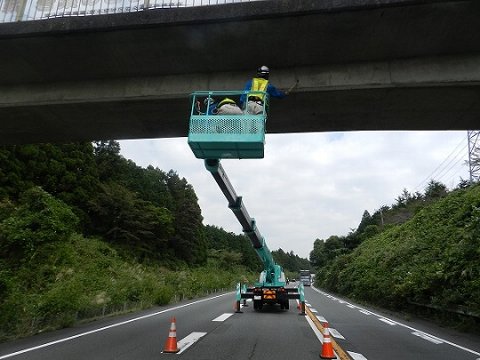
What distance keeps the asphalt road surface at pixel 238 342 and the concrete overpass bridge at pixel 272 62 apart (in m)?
5.28

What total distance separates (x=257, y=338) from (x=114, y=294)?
26.2 feet

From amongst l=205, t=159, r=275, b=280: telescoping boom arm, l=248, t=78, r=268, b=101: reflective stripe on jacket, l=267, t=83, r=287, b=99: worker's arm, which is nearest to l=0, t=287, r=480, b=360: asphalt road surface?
l=205, t=159, r=275, b=280: telescoping boom arm

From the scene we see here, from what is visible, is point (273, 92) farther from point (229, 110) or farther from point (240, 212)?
point (240, 212)

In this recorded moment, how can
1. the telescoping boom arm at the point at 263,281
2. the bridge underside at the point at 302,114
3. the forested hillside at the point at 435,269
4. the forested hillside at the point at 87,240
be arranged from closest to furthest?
the bridge underside at the point at 302,114 < the forested hillside at the point at 87,240 < the forested hillside at the point at 435,269 < the telescoping boom arm at the point at 263,281

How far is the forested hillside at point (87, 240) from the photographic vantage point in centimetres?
1263

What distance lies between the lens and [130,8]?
8.26 meters

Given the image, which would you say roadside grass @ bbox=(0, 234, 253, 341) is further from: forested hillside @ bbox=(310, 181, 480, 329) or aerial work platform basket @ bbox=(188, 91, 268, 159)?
forested hillside @ bbox=(310, 181, 480, 329)

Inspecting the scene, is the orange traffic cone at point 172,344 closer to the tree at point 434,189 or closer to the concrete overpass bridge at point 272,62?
the concrete overpass bridge at point 272,62

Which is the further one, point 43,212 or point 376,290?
point 376,290

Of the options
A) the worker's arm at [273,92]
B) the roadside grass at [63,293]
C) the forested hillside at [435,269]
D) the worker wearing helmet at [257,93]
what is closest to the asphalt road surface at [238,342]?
the roadside grass at [63,293]

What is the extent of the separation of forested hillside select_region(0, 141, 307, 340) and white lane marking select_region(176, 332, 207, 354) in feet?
13.9

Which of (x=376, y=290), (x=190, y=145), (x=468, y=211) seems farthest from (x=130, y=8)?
(x=376, y=290)

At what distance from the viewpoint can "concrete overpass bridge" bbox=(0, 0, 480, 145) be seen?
24.0ft

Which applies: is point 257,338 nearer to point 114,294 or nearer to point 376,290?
point 114,294
